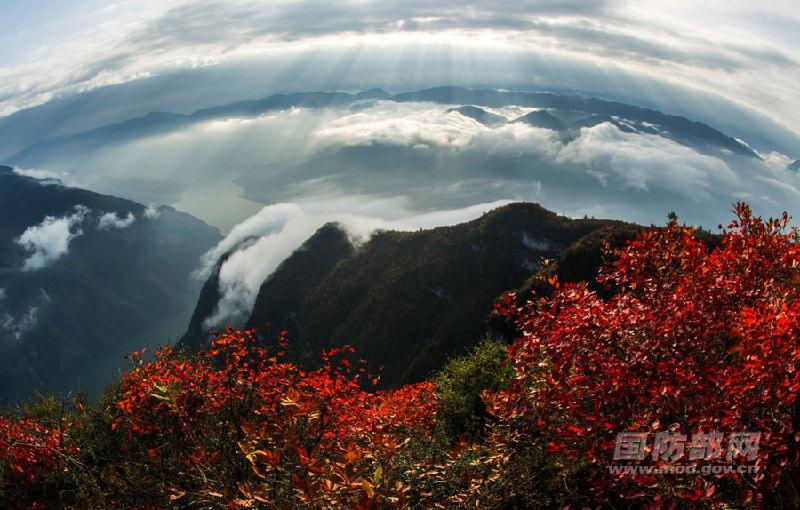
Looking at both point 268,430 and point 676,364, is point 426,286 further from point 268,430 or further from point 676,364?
point 676,364

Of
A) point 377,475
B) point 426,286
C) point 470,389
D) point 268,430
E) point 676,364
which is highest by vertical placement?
point 377,475

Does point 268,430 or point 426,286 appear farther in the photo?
point 426,286

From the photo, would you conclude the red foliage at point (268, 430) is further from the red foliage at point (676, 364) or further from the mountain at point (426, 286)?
the mountain at point (426, 286)

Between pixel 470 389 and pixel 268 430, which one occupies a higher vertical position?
pixel 268 430

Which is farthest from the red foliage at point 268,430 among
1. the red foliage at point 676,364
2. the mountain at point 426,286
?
the mountain at point 426,286

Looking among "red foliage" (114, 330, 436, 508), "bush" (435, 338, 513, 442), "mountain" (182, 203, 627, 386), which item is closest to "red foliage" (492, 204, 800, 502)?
"red foliage" (114, 330, 436, 508)

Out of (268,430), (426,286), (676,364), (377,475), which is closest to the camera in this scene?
(377,475)

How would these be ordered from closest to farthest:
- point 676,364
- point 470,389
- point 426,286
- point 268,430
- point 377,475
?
1. point 377,475
2. point 676,364
3. point 268,430
4. point 470,389
5. point 426,286

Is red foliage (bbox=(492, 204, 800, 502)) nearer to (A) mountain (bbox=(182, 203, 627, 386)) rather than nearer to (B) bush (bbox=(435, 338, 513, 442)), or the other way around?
(B) bush (bbox=(435, 338, 513, 442))

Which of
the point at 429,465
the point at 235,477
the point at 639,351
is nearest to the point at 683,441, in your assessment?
the point at 639,351

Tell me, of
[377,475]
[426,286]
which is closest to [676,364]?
[377,475]
